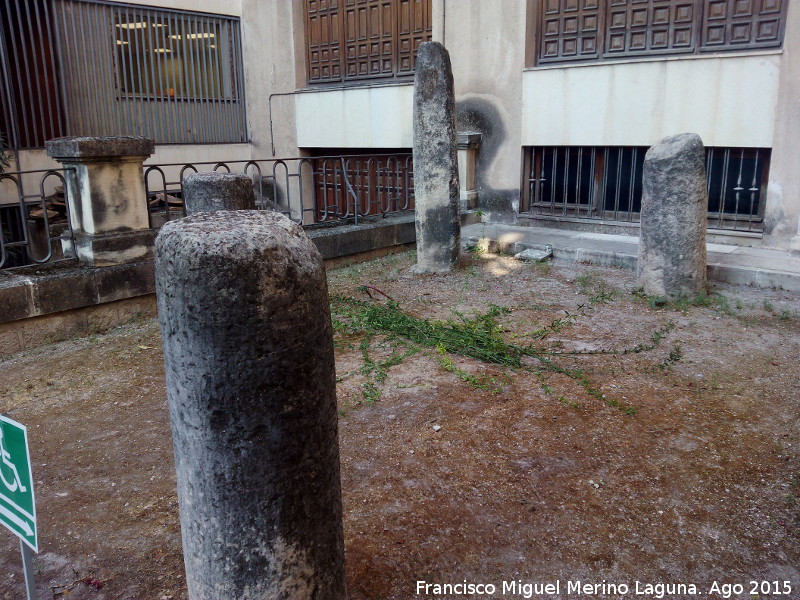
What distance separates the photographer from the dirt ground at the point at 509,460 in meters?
2.65

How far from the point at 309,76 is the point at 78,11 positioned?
395 cm

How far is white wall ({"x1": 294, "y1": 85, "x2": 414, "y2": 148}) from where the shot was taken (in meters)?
11.0

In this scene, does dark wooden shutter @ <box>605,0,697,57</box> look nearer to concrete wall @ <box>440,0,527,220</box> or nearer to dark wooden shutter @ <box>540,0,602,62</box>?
dark wooden shutter @ <box>540,0,602,62</box>

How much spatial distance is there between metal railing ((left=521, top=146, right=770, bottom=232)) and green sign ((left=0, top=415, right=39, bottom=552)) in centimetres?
813

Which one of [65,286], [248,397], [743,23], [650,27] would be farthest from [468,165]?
[248,397]

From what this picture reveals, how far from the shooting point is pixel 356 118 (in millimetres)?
11609

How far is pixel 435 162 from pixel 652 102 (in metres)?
3.11

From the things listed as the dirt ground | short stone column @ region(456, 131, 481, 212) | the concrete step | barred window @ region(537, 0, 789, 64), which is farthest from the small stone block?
barred window @ region(537, 0, 789, 64)

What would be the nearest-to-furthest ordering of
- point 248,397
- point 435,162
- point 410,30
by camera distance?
point 248,397
point 435,162
point 410,30

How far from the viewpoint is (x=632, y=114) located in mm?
8492

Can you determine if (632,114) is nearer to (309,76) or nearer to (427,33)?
(427,33)

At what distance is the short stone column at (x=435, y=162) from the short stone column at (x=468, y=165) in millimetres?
2532

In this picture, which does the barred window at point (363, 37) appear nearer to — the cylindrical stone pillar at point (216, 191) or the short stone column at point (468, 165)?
the short stone column at point (468, 165)

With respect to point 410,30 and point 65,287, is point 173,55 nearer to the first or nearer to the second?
point 410,30
